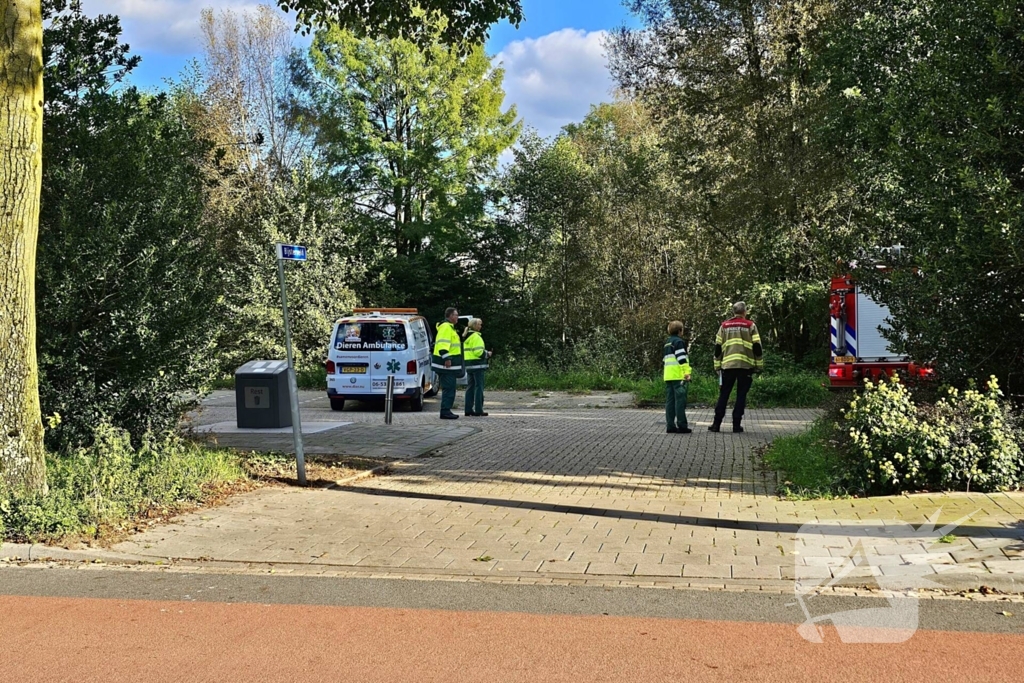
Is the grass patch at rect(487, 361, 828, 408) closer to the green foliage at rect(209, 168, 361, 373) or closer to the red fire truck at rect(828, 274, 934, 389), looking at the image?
the red fire truck at rect(828, 274, 934, 389)

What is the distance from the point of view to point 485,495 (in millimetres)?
8914

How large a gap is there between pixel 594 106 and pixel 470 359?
3424 centimetres

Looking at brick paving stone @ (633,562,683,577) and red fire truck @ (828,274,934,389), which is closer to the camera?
brick paving stone @ (633,562,683,577)

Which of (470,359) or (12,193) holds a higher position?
(12,193)

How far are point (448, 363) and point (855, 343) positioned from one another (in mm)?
7303

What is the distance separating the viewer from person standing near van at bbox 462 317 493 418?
16781 millimetres

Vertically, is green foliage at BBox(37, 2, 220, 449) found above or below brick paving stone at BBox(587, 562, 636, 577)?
above

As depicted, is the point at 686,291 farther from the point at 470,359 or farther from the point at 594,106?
the point at 594,106

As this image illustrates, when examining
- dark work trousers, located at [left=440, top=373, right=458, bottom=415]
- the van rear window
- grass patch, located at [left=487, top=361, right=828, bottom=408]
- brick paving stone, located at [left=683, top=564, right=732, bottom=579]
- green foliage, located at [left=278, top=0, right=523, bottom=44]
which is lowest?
brick paving stone, located at [left=683, top=564, right=732, bottom=579]

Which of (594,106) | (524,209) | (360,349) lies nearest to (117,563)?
(360,349)

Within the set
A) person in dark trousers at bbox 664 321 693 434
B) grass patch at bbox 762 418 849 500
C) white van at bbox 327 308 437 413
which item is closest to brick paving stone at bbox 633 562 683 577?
grass patch at bbox 762 418 849 500

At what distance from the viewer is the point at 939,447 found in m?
8.06

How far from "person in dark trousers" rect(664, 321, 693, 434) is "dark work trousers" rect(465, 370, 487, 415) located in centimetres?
410

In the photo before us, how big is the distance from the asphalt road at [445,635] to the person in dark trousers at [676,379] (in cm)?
810
